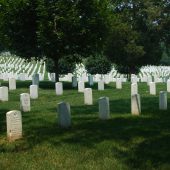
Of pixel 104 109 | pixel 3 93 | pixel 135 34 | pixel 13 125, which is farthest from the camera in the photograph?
pixel 135 34

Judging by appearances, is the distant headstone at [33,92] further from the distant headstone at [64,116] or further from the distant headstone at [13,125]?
the distant headstone at [13,125]

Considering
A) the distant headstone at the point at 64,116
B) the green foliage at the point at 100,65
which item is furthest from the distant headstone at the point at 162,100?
the green foliage at the point at 100,65

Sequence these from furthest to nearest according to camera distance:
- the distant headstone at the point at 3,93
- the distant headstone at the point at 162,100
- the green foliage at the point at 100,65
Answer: the green foliage at the point at 100,65 → the distant headstone at the point at 3,93 → the distant headstone at the point at 162,100

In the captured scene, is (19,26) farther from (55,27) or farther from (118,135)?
(118,135)

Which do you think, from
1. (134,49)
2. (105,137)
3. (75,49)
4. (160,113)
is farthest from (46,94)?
(134,49)

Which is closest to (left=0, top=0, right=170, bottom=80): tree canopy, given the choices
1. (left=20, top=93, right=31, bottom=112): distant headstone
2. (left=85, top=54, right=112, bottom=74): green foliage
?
(left=20, top=93, right=31, bottom=112): distant headstone

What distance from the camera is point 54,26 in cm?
2595

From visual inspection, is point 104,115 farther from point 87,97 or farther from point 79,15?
point 79,15

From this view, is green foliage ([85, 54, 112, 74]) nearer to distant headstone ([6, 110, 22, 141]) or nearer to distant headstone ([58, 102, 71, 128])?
distant headstone ([58, 102, 71, 128])

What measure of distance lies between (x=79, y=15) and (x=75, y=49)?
6.38 ft

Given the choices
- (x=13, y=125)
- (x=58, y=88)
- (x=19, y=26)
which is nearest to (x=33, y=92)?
(x=58, y=88)

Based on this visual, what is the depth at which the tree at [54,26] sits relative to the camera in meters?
25.9

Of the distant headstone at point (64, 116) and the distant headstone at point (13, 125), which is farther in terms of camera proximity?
the distant headstone at point (64, 116)

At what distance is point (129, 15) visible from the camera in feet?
138
